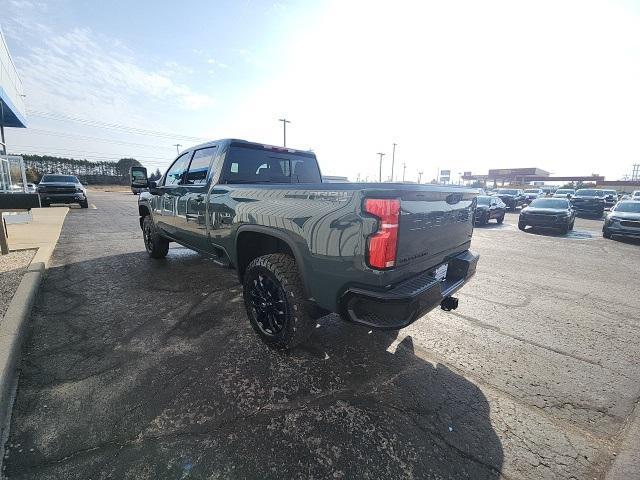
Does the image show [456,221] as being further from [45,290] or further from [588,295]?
[45,290]

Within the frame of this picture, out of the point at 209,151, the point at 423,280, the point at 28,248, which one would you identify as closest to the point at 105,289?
the point at 209,151

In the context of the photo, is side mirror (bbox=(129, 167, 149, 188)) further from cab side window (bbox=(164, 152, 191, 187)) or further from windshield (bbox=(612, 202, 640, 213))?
windshield (bbox=(612, 202, 640, 213))

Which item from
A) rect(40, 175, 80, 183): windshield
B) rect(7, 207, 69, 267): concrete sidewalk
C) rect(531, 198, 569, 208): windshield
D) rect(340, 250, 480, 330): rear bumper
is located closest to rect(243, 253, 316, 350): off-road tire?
rect(340, 250, 480, 330): rear bumper

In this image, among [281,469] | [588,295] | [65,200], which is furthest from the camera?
[65,200]

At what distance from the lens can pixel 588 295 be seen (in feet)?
16.0

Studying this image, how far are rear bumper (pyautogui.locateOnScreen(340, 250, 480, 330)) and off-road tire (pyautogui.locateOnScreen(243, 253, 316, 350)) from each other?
47 centimetres

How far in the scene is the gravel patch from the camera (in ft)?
12.1

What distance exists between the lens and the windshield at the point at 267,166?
3850mm

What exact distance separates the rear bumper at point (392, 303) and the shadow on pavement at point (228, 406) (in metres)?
0.67

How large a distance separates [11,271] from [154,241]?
202cm

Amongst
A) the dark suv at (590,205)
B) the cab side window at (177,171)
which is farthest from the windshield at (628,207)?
the cab side window at (177,171)

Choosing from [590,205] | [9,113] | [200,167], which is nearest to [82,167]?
[9,113]

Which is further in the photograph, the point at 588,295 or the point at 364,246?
the point at 588,295

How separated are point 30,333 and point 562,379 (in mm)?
5167
